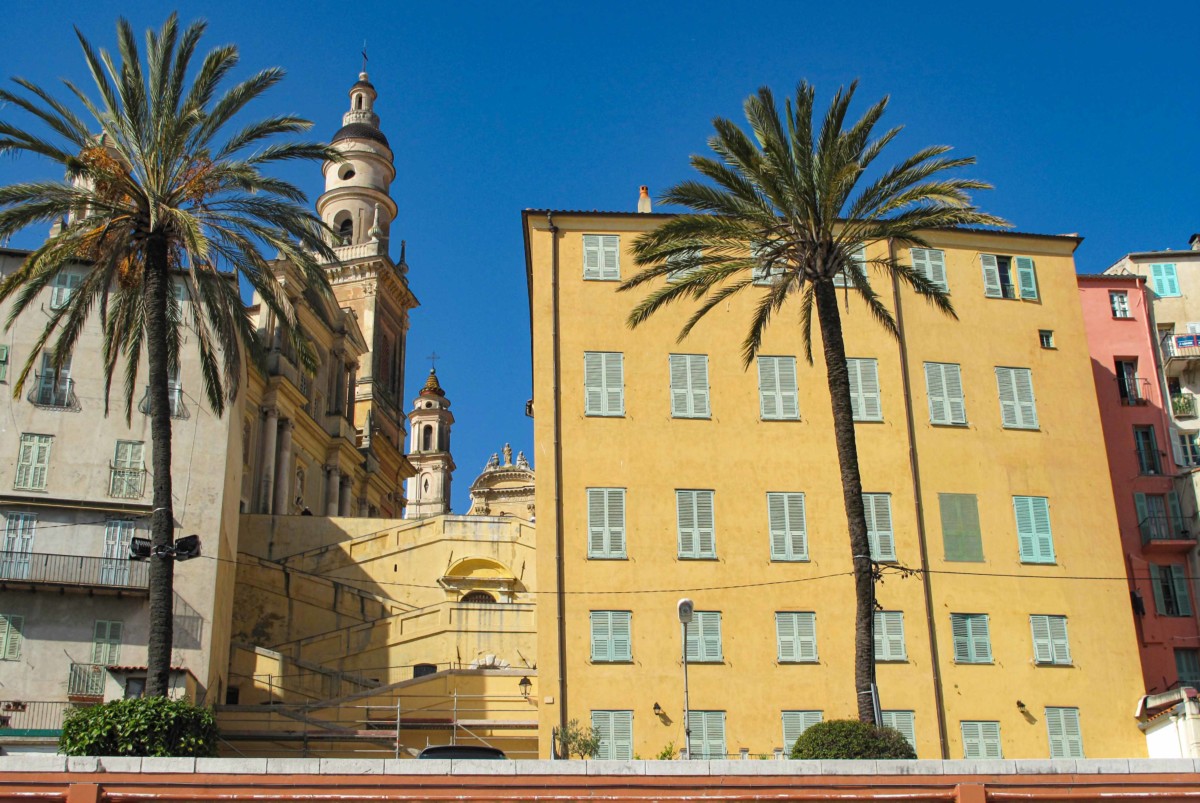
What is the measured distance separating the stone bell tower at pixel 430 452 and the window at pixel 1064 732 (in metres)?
78.0

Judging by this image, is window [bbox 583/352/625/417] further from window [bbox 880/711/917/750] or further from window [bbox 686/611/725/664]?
window [bbox 880/711/917/750]

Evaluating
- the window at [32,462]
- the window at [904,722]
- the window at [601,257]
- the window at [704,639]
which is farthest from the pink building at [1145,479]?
the window at [32,462]

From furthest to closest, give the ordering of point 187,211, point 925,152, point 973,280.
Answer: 1. point 973,280
2. point 925,152
3. point 187,211

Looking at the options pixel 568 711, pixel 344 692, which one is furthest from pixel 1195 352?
pixel 344 692

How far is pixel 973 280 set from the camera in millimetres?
39031

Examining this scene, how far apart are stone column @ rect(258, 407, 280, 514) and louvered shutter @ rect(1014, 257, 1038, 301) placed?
3021cm

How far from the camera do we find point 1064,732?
112 ft

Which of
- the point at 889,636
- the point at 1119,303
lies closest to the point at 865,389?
the point at 889,636

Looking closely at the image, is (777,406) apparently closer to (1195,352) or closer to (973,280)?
(973,280)

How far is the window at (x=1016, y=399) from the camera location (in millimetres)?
37438

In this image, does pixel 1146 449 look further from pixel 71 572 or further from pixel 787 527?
pixel 71 572

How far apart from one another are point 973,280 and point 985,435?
461 cm

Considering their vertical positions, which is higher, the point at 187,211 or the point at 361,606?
the point at 187,211

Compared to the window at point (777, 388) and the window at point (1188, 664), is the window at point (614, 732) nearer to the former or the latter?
the window at point (777, 388)
